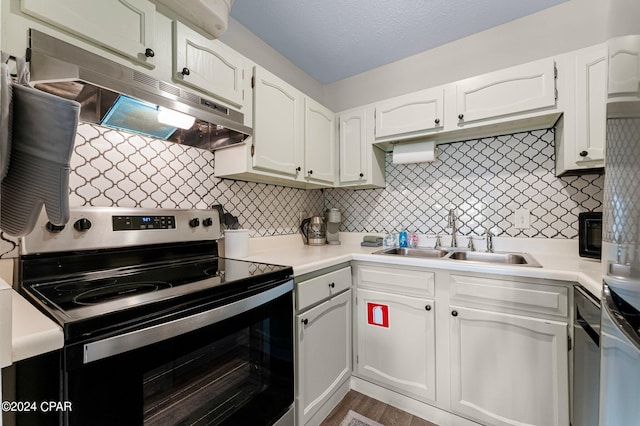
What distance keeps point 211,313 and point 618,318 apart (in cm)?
97

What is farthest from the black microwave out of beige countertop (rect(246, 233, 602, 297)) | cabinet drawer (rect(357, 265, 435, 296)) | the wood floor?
the wood floor

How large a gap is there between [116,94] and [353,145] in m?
1.62

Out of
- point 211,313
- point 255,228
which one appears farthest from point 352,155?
point 211,313

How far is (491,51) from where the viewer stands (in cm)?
192

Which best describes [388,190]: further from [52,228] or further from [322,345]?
[52,228]

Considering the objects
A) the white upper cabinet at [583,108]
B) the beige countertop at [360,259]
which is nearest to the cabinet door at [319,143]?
the beige countertop at [360,259]

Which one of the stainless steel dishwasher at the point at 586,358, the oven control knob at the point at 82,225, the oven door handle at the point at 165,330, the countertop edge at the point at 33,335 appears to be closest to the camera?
the countertop edge at the point at 33,335

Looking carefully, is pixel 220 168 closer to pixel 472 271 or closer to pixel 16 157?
pixel 16 157

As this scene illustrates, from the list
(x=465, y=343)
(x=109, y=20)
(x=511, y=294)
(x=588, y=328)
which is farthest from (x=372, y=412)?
(x=109, y=20)

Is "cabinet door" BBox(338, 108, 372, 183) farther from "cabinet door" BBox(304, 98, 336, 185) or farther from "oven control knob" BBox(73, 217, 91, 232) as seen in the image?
"oven control knob" BBox(73, 217, 91, 232)

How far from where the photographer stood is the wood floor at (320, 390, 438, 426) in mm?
1500

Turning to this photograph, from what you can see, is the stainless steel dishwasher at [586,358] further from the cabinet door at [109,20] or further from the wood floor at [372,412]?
the cabinet door at [109,20]

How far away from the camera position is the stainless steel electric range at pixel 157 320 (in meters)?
0.63

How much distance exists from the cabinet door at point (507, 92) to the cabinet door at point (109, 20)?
1763 millimetres
